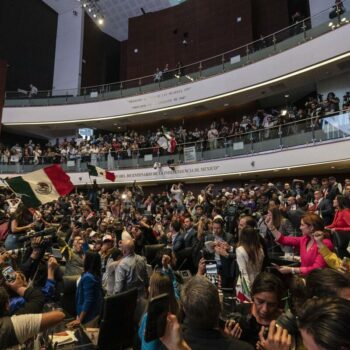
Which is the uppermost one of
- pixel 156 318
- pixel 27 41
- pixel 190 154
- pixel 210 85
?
pixel 27 41

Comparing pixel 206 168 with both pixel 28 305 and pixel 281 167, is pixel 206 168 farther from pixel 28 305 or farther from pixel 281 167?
pixel 28 305

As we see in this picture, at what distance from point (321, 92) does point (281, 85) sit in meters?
1.82

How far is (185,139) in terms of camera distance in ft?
52.4

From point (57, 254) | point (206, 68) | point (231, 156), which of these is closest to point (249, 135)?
point (231, 156)

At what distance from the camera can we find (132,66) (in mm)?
22281

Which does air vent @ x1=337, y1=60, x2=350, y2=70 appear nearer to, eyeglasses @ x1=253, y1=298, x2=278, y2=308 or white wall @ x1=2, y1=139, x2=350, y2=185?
white wall @ x1=2, y1=139, x2=350, y2=185

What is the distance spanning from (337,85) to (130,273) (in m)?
13.6

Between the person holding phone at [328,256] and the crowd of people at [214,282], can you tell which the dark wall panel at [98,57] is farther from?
the person holding phone at [328,256]

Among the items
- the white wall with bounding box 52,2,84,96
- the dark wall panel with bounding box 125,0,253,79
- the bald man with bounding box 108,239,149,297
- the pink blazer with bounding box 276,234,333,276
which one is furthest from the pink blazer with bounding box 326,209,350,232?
the white wall with bounding box 52,2,84,96

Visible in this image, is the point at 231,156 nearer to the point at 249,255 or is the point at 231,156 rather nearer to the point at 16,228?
the point at 16,228

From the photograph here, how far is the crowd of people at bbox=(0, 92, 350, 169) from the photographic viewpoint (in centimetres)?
1155

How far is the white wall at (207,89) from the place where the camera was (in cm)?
1180

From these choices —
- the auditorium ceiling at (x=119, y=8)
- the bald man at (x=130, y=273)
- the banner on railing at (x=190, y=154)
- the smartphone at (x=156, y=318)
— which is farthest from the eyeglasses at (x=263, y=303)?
the auditorium ceiling at (x=119, y=8)

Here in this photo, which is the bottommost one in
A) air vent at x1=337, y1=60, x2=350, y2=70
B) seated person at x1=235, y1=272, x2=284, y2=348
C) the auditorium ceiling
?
seated person at x1=235, y1=272, x2=284, y2=348
